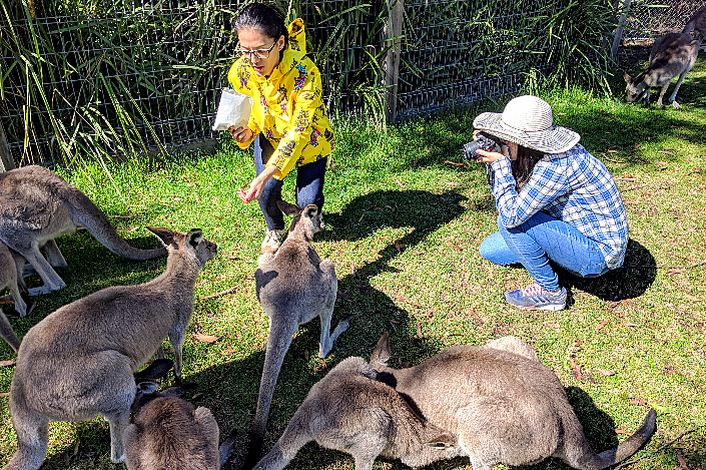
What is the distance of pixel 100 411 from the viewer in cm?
302

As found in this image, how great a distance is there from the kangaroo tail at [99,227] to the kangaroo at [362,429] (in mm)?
2479

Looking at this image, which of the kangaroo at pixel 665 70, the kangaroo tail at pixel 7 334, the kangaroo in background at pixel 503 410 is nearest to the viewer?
the kangaroo in background at pixel 503 410

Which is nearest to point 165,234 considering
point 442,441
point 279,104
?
point 279,104

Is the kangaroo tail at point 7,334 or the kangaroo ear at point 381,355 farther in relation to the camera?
the kangaroo tail at point 7,334

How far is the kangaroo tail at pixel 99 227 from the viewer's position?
15.2 ft

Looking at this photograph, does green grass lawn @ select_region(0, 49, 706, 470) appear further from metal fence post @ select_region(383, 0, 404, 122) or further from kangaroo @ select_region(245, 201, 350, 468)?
metal fence post @ select_region(383, 0, 404, 122)

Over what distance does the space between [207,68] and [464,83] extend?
12.4 feet

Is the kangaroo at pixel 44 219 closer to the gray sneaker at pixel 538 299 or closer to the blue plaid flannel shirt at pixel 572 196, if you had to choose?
the blue plaid flannel shirt at pixel 572 196

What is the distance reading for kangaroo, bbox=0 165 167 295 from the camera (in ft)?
14.3

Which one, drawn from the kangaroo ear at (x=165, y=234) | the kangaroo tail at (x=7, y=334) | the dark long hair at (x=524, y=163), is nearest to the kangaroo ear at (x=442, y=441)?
the dark long hair at (x=524, y=163)

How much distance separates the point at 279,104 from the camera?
4.39 meters

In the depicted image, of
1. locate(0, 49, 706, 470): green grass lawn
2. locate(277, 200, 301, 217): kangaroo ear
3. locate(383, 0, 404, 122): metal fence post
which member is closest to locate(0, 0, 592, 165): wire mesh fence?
locate(383, 0, 404, 122): metal fence post

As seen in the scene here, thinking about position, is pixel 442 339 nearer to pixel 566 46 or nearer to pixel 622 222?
pixel 622 222

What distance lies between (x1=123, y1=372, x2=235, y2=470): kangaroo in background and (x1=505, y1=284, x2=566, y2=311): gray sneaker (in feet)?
8.60
